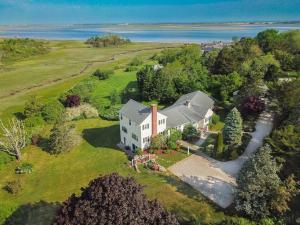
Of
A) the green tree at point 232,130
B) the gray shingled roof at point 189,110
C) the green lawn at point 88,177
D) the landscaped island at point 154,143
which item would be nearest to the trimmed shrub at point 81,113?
the landscaped island at point 154,143

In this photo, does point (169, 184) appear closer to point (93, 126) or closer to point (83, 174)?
point (83, 174)

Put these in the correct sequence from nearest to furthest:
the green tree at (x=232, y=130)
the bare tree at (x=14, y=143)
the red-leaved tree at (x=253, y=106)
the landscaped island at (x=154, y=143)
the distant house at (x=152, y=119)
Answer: the landscaped island at (x=154, y=143), the distant house at (x=152, y=119), the green tree at (x=232, y=130), the bare tree at (x=14, y=143), the red-leaved tree at (x=253, y=106)

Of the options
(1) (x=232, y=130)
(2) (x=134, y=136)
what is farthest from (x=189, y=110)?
(2) (x=134, y=136)

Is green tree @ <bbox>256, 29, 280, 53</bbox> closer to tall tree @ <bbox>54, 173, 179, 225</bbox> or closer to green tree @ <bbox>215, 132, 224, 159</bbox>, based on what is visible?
green tree @ <bbox>215, 132, 224, 159</bbox>

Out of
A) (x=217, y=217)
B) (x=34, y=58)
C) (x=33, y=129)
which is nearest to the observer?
(x=217, y=217)

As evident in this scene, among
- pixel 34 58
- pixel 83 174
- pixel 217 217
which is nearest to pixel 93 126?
pixel 83 174

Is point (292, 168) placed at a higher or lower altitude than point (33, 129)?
higher

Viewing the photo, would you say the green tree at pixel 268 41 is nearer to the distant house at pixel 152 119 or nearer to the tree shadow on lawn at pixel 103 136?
the distant house at pixel 152 119
